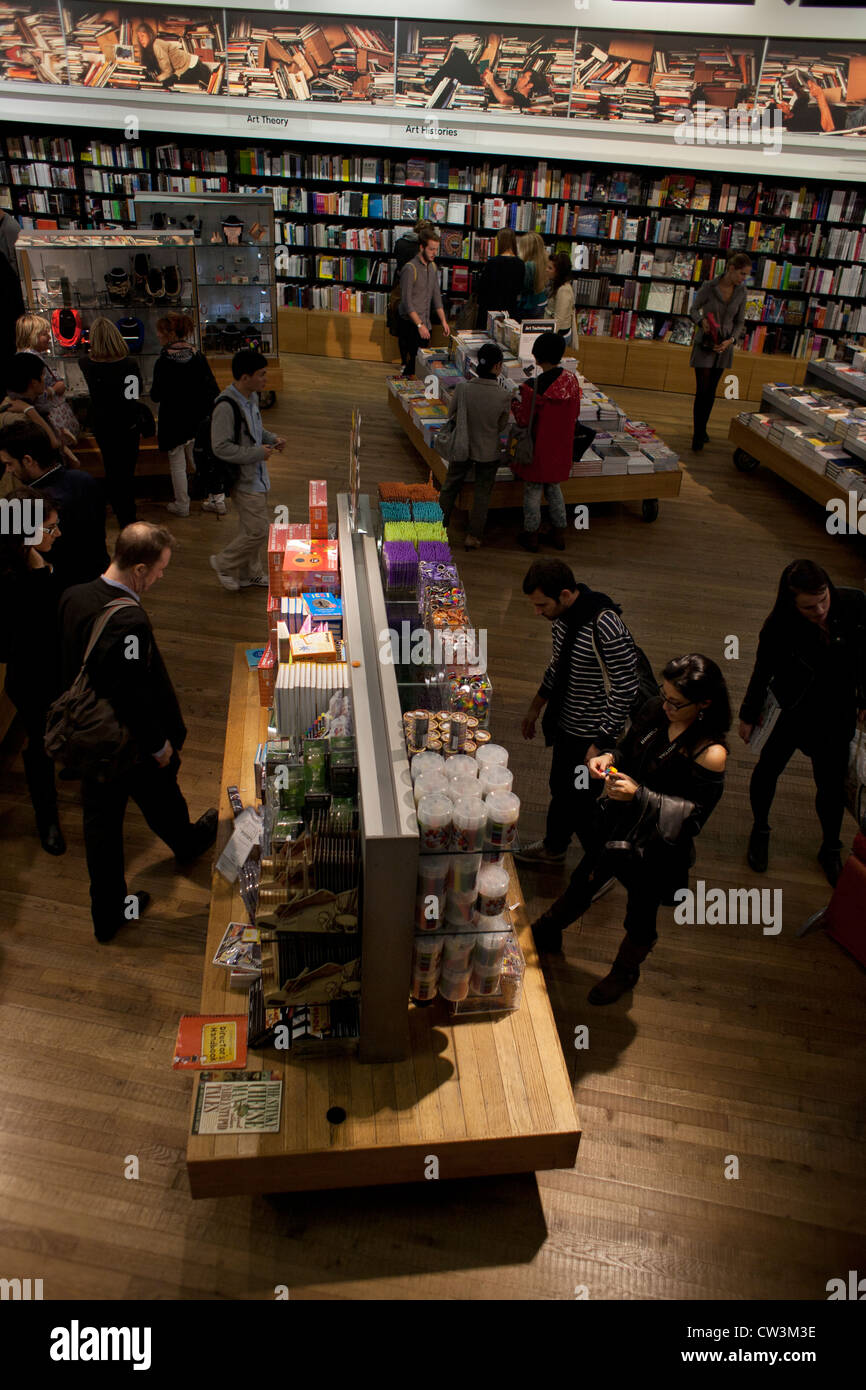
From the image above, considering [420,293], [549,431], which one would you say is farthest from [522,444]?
[420,293]

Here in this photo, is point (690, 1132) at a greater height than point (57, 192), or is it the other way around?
point (57, 192)

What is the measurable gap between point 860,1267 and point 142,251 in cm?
773

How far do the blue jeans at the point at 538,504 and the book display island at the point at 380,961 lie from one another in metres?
3.74

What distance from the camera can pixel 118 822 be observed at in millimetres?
3818

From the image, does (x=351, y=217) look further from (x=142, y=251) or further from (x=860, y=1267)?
(x=860, y=1267)

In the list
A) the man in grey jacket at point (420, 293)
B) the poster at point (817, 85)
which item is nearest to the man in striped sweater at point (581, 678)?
the man in grey jacket at point (420, 293)

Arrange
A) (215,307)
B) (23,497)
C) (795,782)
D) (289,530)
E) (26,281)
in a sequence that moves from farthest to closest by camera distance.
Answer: (215,307) → (26,281) → (795,782) → (289,530) → (23,497)

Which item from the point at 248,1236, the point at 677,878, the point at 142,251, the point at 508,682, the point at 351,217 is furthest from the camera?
the point at 351,217

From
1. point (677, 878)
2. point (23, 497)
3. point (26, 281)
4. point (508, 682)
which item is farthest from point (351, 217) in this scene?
point (677, 878)

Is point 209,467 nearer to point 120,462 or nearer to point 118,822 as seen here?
point 120,462

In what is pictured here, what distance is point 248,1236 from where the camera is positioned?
3125 millimetres

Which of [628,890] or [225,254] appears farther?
[225,254]

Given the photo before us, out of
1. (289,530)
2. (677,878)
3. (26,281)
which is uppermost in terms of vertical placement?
(26,281)

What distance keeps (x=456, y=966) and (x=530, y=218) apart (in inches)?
365
